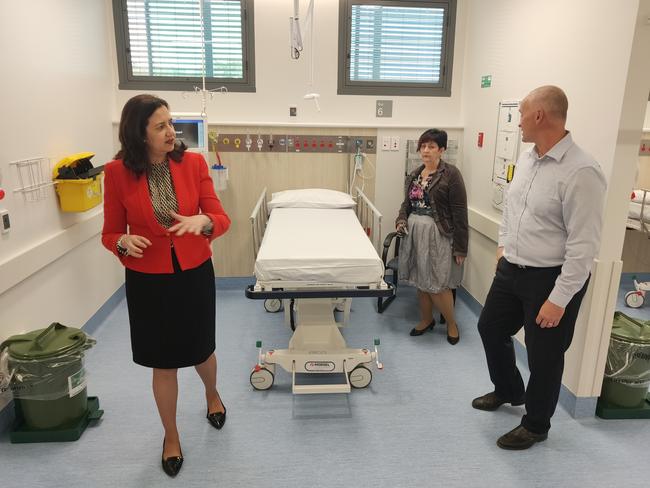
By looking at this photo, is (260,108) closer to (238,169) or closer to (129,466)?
(238,169)

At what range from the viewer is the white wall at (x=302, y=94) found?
412 cm

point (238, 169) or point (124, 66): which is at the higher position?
point (124, 66)

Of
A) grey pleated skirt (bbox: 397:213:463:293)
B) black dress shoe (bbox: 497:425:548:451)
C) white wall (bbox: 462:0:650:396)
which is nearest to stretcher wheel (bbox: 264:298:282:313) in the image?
grey pleated skirt (bbox: 397:213:463:293)

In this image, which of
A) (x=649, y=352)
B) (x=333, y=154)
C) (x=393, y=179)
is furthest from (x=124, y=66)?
(x=649, y=352)

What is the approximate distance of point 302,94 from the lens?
426 centimetres

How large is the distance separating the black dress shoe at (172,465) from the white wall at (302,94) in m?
2.73

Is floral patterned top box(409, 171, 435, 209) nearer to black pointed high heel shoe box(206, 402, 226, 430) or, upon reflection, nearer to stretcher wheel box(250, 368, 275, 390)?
stretcher wheel box(250, 368, 275, 390)

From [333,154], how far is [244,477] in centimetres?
282

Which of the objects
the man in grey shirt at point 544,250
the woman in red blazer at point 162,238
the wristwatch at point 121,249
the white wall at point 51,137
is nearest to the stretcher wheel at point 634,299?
the man in grey shirt at point 544,250

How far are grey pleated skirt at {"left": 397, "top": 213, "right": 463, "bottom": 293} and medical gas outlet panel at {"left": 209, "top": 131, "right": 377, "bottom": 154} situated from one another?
1.06 m

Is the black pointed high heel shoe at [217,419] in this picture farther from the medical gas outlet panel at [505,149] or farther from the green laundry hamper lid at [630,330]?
the medical gas outlet panel at [505,149]

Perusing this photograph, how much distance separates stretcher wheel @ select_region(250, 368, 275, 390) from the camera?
2820mm

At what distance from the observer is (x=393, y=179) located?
441 cm

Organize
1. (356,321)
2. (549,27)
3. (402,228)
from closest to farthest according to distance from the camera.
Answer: (549,27), (402,228), (356,321)
